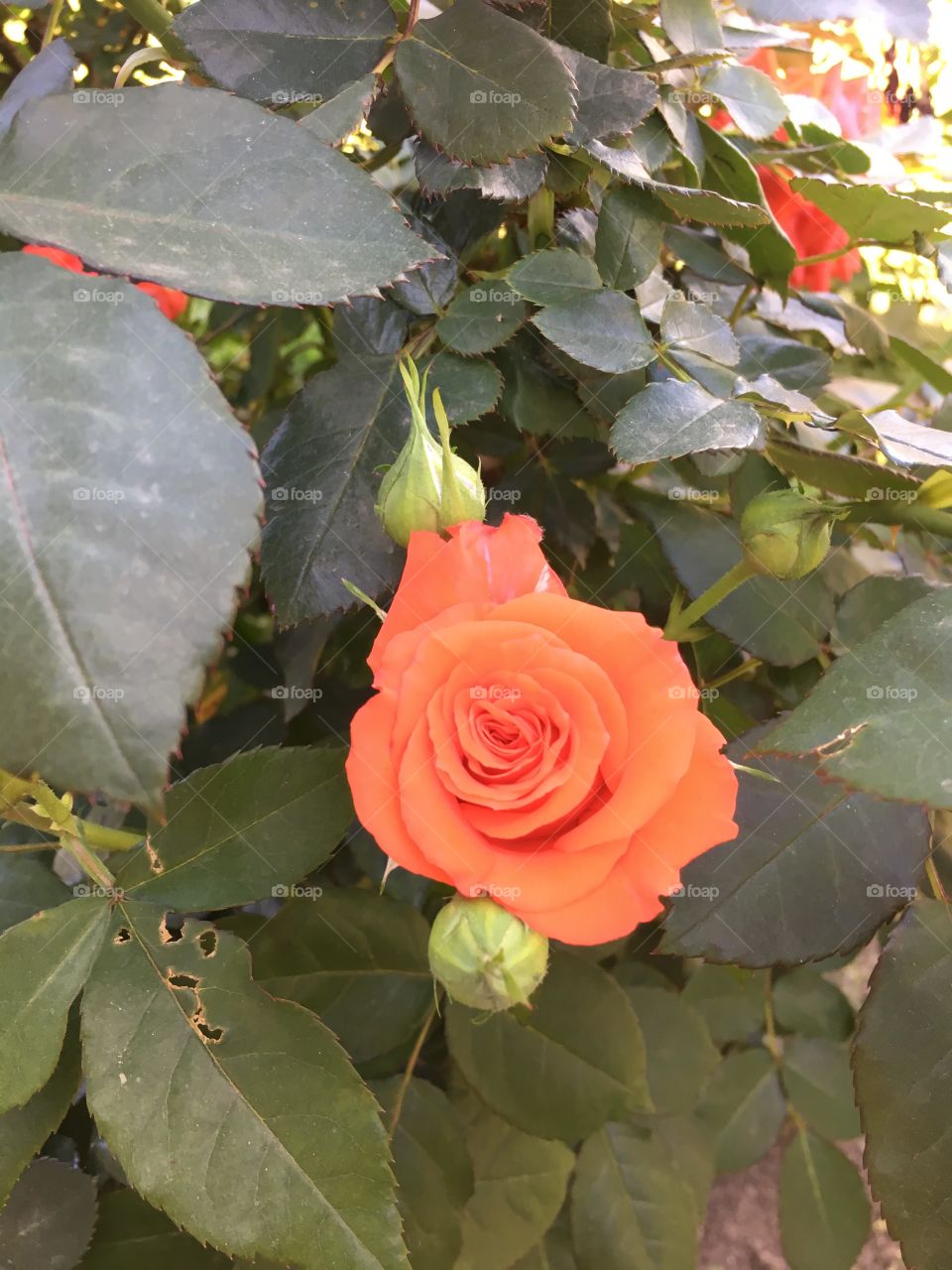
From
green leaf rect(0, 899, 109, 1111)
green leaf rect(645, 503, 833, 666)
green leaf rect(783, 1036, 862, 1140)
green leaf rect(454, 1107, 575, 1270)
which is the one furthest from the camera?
green leaf rect(783, 1036, 862, 1140)

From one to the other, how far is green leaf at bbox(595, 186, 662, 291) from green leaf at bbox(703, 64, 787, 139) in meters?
0.11

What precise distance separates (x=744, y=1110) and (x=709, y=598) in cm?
Answer: 49

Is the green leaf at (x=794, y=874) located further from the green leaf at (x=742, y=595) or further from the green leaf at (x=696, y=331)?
the green leaf at (x=696, y=331)

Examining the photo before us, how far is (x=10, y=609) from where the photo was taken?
0.78 ft

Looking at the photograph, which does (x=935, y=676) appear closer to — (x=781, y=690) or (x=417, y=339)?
(x=781, y=690)

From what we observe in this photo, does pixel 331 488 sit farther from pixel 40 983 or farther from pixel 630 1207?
pixel 630 1207

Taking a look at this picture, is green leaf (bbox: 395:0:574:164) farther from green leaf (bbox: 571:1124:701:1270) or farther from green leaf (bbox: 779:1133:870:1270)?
green leaf (bbox: 779:1133:870:1270)

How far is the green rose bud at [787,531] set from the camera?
0.36 metres

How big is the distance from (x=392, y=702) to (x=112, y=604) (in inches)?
3.8

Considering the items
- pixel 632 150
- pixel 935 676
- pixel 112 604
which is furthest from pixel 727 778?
pixel 632 150

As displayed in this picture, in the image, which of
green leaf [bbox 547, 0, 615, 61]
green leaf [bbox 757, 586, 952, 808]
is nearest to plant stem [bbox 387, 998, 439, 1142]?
green leaf [bbox 757, 586, 952, 808]

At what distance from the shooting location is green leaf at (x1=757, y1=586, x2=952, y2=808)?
0.96ft

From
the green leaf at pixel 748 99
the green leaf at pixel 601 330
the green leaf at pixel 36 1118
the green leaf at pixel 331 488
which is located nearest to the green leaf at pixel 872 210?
the green leaf at pixel 748 99

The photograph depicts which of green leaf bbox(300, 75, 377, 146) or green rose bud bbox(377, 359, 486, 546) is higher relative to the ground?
green leaf bbox(300, 75, 377, 146)
